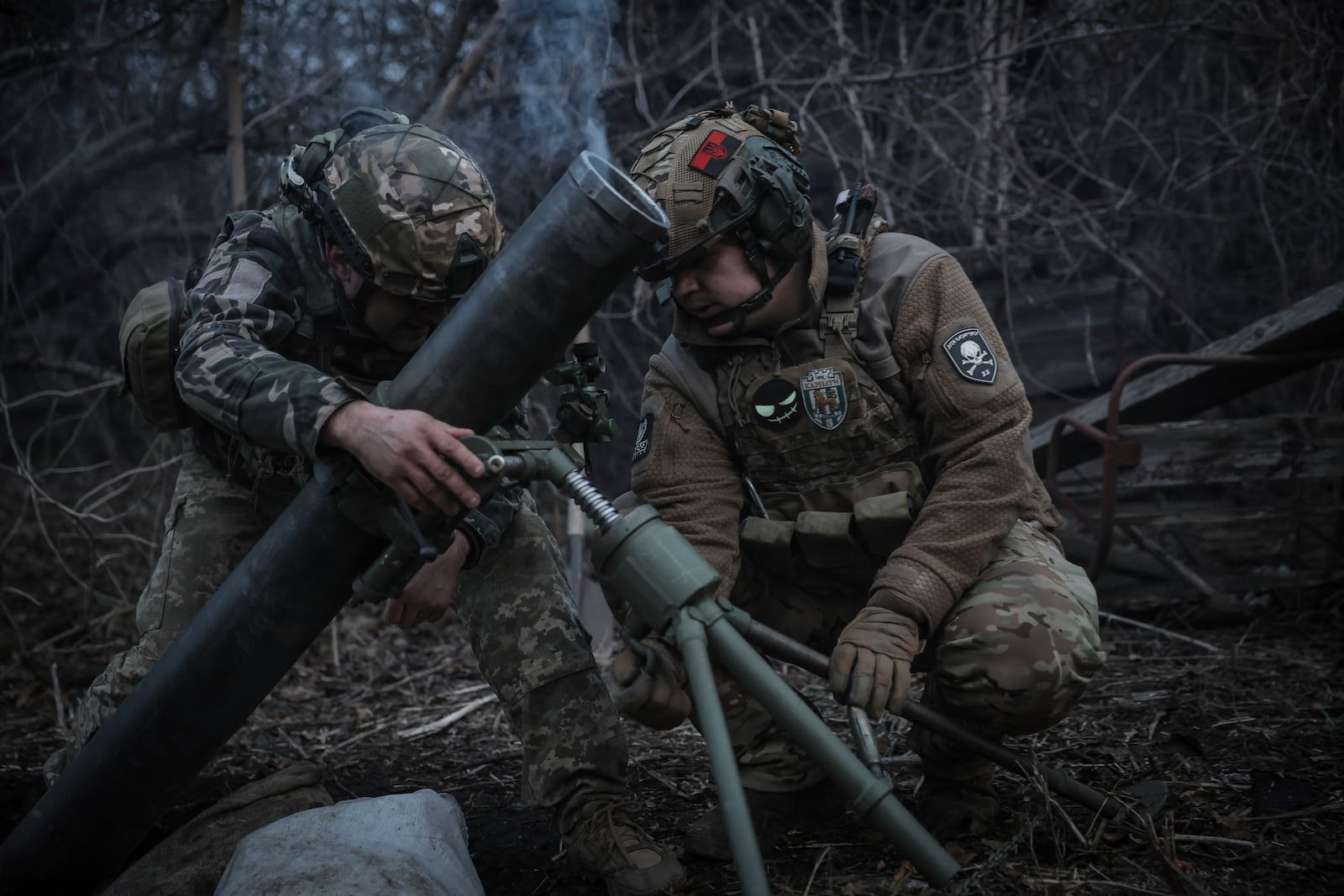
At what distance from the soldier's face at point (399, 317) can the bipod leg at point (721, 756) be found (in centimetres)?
116

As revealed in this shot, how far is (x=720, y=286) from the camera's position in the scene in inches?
111

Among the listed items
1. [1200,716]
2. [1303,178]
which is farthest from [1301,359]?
[1303,178]

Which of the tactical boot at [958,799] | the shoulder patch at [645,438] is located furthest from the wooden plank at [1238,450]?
the shoulder patch at [645,438]

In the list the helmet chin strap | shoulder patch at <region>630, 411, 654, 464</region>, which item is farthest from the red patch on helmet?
shoulder patch at <region>630, 411, 654, 464</region>

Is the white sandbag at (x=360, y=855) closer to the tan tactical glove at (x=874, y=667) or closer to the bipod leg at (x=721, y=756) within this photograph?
the bipod leg at (x=721, y=756)

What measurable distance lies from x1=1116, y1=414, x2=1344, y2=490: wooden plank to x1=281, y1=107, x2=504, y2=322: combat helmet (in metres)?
3.27

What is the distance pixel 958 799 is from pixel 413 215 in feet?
6.54

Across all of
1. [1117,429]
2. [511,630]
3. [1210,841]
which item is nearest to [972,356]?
[1210,841]

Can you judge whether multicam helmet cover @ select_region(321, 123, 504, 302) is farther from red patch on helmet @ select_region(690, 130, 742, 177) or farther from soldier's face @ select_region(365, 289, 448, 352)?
red patch on helmet @ select_region(690, 130, 742, 177)

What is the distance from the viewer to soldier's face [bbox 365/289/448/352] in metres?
2.86

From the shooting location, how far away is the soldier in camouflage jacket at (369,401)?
2.62 metres

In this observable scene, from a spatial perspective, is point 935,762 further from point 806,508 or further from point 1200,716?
point 1200,716

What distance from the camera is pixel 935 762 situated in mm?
2830

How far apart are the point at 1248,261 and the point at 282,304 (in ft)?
22.0
